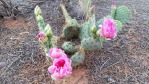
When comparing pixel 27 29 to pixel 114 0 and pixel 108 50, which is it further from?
pixel 114 0

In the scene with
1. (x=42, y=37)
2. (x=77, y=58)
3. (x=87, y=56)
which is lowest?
(x=87, y=56)

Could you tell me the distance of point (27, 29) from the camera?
12.4 feet

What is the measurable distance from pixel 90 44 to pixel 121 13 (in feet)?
2.20

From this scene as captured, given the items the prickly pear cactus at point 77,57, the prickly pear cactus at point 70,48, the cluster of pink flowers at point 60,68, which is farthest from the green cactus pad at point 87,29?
the cluster of pink flowers at point 60,68

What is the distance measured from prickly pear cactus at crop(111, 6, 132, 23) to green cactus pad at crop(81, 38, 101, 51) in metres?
0.55

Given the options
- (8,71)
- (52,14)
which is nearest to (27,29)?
(52,14)

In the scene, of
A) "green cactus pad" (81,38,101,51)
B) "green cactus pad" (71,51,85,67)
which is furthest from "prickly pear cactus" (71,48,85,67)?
"green cactus pad" (81,38,101,51)

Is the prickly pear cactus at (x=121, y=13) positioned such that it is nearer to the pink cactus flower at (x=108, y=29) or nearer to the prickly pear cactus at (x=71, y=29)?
the prickly pear cactus at (x=71, y=29)

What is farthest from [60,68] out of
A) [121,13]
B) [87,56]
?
[121,13]

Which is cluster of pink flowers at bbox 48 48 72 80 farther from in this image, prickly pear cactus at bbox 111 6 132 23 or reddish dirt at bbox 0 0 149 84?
prickly pear cactus at bbox 111 6 132 23

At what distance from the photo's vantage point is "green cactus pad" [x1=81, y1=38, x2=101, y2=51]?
9.66ft

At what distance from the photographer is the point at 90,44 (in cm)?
296

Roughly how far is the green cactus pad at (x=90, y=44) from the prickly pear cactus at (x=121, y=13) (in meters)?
0.55

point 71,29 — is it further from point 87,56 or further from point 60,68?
point 60,68
